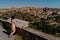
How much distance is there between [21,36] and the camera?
13258 mm

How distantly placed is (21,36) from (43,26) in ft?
4.97

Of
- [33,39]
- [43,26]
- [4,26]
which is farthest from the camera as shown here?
[4,26]

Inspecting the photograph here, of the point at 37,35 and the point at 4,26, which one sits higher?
the point at 37,35

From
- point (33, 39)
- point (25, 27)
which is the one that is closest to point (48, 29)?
point (33, 39)

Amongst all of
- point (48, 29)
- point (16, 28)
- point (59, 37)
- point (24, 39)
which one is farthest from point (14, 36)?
point (59, 37)

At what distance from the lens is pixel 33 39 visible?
448 inches

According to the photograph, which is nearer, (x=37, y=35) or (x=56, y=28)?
(x=37, y=35)

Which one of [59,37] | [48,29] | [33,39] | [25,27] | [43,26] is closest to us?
[59,37]

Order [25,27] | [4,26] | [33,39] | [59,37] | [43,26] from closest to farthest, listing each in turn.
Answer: [59,37], [33,39], [43,26], [25,27], [4,26]

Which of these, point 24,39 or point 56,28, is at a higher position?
point 56,28

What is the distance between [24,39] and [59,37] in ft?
8.81

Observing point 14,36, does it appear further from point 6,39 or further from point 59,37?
point 59,37

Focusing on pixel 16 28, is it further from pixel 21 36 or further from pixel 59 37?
pixel 59 37

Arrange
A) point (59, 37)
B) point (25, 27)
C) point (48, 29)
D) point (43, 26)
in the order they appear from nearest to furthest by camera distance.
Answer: point (59, 37)
point (48, 29)
point (43, 26)
point (25, 27)
